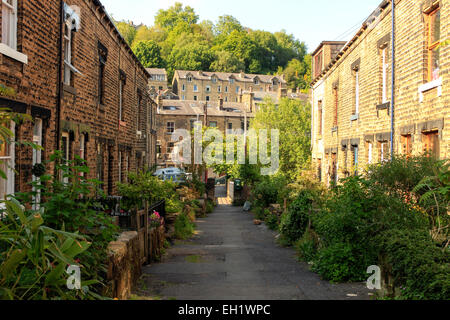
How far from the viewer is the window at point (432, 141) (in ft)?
30.2

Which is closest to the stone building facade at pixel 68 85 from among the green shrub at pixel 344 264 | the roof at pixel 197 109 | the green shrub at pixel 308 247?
the green shrub at pixel 344 264

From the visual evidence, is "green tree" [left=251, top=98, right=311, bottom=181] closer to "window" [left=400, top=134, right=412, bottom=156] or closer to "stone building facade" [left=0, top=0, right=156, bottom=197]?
"stone building facade" [left=0, top=0, right=156, bottom=197]

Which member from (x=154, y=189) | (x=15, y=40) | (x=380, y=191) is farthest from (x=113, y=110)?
(x=380, y=191)

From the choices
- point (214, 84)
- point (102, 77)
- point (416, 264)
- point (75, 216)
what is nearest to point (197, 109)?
point (214, 84)

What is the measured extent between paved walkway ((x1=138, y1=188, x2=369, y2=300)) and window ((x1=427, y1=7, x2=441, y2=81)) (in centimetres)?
481

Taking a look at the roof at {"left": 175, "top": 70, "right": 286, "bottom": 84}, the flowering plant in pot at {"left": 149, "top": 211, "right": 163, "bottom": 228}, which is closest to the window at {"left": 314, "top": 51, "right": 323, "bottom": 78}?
the flowering plant in pot at {"left": 149, "top": 211, "right": 163, "bottom": 228}

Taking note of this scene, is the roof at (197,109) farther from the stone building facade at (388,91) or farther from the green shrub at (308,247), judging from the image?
the green shrub at (308,247)

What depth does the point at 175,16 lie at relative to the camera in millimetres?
121000

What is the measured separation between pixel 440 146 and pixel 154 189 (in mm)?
6786

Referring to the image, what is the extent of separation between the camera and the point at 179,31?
113 m

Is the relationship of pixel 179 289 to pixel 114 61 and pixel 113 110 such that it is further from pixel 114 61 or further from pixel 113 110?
pixel 114 61

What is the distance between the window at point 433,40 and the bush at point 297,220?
4.61 meters

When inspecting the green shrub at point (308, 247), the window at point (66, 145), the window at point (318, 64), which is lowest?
the green shrub at point (308, 247)
